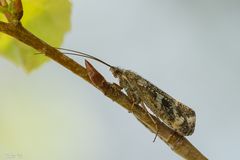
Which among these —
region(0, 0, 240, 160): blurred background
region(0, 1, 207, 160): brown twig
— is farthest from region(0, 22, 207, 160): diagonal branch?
region(0, 0, 240, 160): blurred background

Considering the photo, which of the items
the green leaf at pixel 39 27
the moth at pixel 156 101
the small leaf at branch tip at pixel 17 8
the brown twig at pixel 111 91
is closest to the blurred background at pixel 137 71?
the green leaf at pixel 39 27

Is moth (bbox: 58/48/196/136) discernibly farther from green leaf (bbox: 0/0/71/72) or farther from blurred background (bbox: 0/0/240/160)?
blurred background (bbox: 0/0/240/160)

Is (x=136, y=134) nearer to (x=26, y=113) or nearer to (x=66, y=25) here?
(x=26, y=113)

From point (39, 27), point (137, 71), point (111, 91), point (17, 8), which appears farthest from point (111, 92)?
point (137, 71)

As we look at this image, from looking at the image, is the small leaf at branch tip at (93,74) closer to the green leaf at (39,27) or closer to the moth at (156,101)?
the moth at (156,101)

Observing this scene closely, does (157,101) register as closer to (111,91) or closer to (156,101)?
(156,101)

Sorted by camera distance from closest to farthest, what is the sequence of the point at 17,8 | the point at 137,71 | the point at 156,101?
the point at 17,8, the point at 156,101, the point at 137,71
